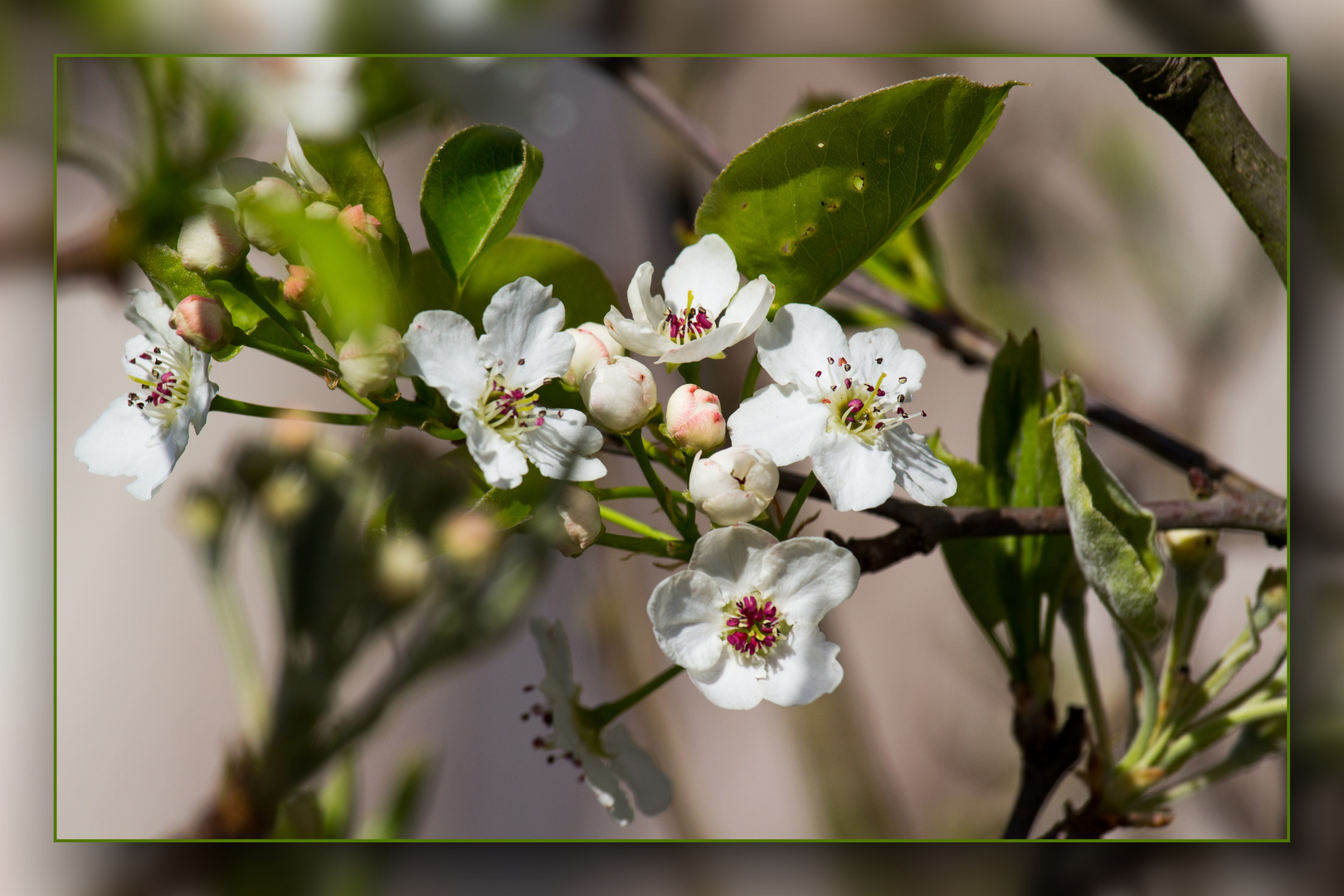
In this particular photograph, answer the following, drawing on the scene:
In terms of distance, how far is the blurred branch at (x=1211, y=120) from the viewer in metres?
0.69

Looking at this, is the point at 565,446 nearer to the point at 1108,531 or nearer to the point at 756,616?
the point at 756,616

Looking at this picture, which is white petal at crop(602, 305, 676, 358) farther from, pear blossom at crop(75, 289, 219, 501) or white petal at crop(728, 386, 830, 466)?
pear blossom at crop(75, 289, 219, 501)

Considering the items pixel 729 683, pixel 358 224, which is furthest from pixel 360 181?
pixel 729 683

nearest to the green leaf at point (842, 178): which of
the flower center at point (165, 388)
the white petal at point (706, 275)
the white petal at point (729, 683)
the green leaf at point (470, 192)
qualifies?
the white petal at point (706, 275)

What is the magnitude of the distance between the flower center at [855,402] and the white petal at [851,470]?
0.5 inches

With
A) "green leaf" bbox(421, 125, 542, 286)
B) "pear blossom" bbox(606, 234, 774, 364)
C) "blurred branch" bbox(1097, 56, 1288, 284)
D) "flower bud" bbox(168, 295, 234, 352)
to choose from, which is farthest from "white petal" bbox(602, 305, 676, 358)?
"blurred branch" bbox(1097, 56, 1288, 284)

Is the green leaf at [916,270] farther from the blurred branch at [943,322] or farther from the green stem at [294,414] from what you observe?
the green stem at [294,414]

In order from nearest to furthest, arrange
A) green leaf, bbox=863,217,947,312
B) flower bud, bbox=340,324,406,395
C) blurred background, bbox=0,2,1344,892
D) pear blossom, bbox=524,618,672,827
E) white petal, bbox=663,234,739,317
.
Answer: flower bud, bbox=340,324,406,395 < white petal, bbox=663,234,739,317 < pear blossom, bbox=524,618,672,827 < blurred background, bbox=0,2,1344,892 < green leaf, bbox=863,217,947,312

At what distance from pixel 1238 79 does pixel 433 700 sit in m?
0.89

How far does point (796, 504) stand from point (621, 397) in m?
0.13

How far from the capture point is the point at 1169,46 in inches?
30.5

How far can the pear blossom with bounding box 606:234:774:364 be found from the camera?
0.52m

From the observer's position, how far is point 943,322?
0.97 meters

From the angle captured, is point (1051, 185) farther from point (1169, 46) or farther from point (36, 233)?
point (36, 233)
